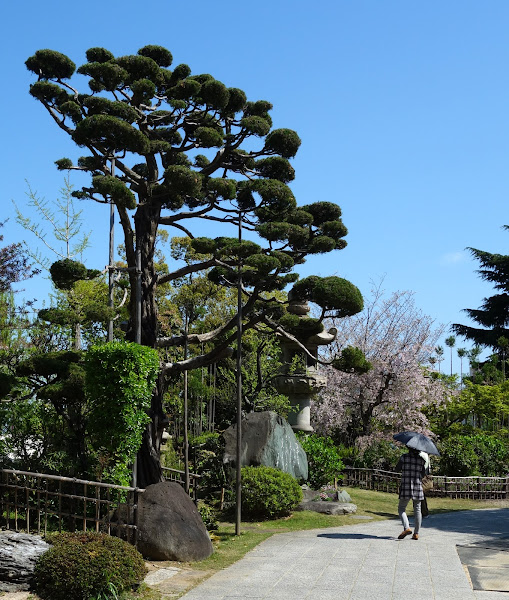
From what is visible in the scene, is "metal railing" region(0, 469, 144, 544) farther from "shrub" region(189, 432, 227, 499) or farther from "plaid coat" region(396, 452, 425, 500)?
"shrub" region(189, 432, 227, 499)

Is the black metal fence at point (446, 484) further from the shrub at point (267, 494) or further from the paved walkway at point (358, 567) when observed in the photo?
the paved walkway at point (358, 567)

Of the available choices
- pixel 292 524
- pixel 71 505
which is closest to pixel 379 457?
pixel 292 524

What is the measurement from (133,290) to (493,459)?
13.2 metres

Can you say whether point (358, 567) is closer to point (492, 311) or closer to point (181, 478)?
point (181, 478)

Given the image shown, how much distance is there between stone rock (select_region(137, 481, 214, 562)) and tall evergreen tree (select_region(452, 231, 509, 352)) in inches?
1369

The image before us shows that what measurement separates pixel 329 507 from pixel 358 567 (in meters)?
5.70

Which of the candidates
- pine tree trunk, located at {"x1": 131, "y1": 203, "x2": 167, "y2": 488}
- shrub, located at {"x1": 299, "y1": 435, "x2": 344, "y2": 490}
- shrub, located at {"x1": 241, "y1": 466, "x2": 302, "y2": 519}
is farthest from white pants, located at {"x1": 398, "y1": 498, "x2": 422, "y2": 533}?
shrub, located at {"x1": 299, "y1": 435, "x2": 344, "y2": 490}

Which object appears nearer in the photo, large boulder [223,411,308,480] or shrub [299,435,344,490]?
large boulder [223,411,308,480]

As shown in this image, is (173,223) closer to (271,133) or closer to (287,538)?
(271,133)

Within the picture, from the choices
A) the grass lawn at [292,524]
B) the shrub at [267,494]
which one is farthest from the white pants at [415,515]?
the shrub at [267,494]

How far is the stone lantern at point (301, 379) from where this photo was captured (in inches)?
769

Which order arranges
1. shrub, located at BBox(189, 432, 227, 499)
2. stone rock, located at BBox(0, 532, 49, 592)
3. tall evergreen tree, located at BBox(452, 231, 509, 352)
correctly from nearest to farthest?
stone rock, located at BBox(0, 532, 49, 592), shrub, located at BBox(189, 432, 227, 499), tall evergreen tree, located at BBox(452, 231, 509, 352)

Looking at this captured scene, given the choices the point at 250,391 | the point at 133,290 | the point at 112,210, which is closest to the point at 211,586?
the point at 133,290

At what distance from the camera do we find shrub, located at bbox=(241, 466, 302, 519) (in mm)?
14867
